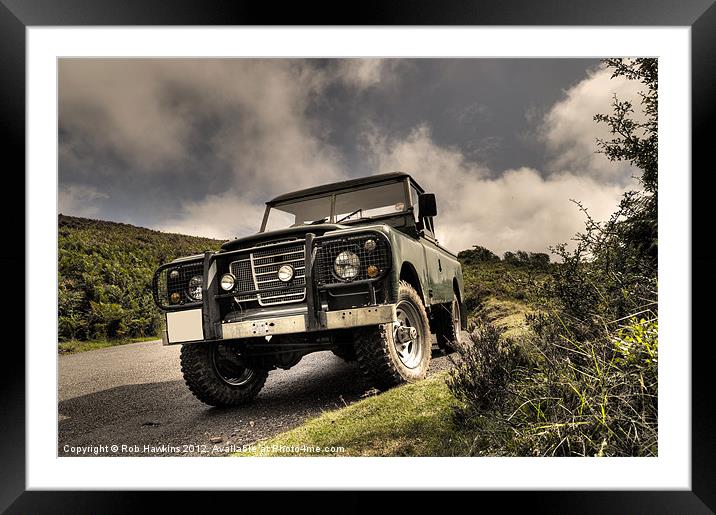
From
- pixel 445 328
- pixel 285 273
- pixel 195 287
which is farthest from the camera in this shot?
pixel 445 328

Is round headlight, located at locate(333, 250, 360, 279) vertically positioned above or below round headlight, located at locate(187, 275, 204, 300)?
above

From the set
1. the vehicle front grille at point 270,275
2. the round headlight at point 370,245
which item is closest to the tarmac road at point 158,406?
the vehicle front grille at point 270,275

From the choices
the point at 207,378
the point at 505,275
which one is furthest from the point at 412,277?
the point at 207,378

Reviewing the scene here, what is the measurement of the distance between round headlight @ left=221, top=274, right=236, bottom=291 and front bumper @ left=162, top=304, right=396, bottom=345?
0.82ft

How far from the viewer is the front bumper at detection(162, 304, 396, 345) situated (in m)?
2.61

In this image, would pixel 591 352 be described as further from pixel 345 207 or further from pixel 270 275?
pixel 345 207

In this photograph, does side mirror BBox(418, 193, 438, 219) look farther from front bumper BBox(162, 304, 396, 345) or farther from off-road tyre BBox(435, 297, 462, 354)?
off-road tyre BBox(435, 297, 462, 354)

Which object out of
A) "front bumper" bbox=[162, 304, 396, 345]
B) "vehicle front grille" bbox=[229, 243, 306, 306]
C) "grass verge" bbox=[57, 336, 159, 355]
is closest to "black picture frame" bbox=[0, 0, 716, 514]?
"grass verge" bbox=[57, 336, 159, 355]

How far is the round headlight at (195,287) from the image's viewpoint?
10.5 feet

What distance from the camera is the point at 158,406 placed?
344 centimetres

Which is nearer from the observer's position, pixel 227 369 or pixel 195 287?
pixel 195 287

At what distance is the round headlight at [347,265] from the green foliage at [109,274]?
1.45 metres

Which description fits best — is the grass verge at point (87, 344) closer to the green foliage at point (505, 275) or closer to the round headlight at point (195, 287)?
the round headlight at point (195, 287)
